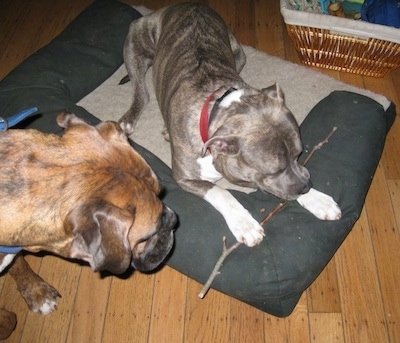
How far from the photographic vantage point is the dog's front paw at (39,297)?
3469 mm

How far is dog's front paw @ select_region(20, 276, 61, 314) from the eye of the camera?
11.4 ft

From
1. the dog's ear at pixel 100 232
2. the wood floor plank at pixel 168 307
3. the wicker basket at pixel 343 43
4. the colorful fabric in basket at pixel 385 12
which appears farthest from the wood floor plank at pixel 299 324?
the colorful fabric in basket at pixel 385 12

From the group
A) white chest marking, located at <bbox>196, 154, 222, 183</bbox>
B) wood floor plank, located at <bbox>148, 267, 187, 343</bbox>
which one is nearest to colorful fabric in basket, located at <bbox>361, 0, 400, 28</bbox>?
white chest marking, located at <bbox>196, 154, 222, 183</bbox>

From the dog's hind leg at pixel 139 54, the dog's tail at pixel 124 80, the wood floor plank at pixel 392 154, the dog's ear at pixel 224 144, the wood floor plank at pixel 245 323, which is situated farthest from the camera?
the dog's tail at pixel 124 80

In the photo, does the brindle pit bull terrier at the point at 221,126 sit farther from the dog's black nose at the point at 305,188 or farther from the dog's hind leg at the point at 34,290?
the dog's hind leg at the point at 34,290

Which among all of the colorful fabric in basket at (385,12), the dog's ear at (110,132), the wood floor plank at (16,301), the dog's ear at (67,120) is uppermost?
the dog's ear at (67,120)

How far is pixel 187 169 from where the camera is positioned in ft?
11.5

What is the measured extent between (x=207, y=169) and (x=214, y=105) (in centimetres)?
62

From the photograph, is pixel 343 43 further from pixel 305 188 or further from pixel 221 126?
pixel 221 126

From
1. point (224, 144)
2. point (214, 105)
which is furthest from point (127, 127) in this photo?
point (224, 144)

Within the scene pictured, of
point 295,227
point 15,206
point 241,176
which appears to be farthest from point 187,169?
point 15,206

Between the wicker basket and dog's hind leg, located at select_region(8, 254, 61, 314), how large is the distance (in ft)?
12.0

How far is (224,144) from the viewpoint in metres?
2.88

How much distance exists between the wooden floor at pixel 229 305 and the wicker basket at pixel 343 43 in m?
1.38
